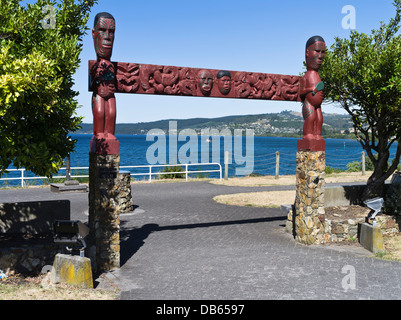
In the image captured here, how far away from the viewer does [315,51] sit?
895 centimetres

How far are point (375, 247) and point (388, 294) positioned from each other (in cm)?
262

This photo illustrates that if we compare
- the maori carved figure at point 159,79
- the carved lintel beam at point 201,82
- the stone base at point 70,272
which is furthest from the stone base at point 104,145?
the stone base at point 70,272

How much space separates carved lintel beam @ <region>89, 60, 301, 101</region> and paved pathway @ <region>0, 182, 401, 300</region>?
3.43 meters

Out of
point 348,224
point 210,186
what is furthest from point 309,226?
point 210,186

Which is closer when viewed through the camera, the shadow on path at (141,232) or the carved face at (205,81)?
the carved face at (205,81)

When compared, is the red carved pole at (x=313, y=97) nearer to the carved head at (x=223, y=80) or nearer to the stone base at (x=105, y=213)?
the carved head at (x=223, y=80)

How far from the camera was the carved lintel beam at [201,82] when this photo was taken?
25.6 ft

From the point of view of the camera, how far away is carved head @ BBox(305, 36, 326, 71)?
29.2ft

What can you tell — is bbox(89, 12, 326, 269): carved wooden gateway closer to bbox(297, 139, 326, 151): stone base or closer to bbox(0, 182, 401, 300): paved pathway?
bbox(297, 139, 326, 151): stone base

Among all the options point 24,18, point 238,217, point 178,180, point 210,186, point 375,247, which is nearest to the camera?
point 24,18

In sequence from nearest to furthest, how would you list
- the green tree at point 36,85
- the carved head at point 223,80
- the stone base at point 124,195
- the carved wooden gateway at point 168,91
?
1. the green tree at point 36,85
2. the carved wooden gateway at point 168,91
3. the carved head at point 223,80
4. the stone base at point 124,195

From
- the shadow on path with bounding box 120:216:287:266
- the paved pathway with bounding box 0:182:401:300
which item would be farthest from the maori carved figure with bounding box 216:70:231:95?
the shadow on path with bounding box 120:216:287:266

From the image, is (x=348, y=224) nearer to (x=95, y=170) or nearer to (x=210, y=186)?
(x=95, y=170)
